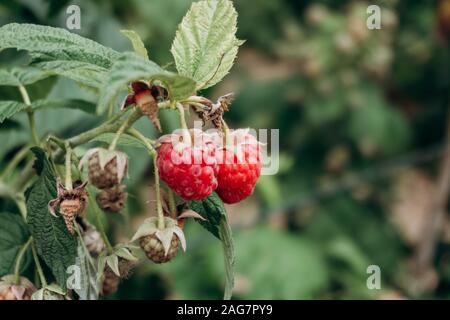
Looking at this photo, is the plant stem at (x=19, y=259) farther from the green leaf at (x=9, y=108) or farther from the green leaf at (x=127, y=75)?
the green leaf at (x=127, y=75)

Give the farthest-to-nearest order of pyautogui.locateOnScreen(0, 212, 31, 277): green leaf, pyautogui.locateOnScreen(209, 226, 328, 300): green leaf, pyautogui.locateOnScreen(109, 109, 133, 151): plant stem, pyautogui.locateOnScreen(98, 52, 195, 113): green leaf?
1. pyautogui.locateOnScreen(209, 226, 328, 300): green leaf
2. pyautogui.locateOnScreen(0, 212, 31, 277): green leaf
3. pyautogui.locateOnScreen(109, 109, 133, 151): plant stem
4. pyautogui.locateOnScreen(98, 52, 195, 113): green leaf

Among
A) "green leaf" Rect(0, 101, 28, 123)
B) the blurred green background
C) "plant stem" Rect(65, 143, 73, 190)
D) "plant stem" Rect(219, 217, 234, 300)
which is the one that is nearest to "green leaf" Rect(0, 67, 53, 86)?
"green leaf" Rect(0, 101, 28, 123)

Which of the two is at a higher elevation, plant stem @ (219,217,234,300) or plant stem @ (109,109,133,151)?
plant stem @ (109,109,133,151)

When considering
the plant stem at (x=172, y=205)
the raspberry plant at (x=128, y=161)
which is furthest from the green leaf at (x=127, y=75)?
the plant stem at (x=172, y=205)

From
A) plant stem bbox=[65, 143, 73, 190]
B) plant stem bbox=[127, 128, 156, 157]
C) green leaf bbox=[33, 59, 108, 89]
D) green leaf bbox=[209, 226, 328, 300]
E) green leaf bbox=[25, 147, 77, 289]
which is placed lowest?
green leaf bbox=[209, 226, 328, 300]

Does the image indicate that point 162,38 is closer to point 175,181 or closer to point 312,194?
point 312,194

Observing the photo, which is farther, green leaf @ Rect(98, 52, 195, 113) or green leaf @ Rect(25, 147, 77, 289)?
green leaf @ Rect(25, 147, 77, 289)

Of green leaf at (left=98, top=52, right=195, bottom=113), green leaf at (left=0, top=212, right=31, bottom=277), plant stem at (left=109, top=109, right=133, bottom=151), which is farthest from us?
green leaf at (left=0, top=212, right=31, bottom=277)

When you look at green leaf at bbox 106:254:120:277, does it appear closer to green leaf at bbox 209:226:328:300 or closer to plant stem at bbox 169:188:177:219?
plant stem at bbox 169:188:177:219
